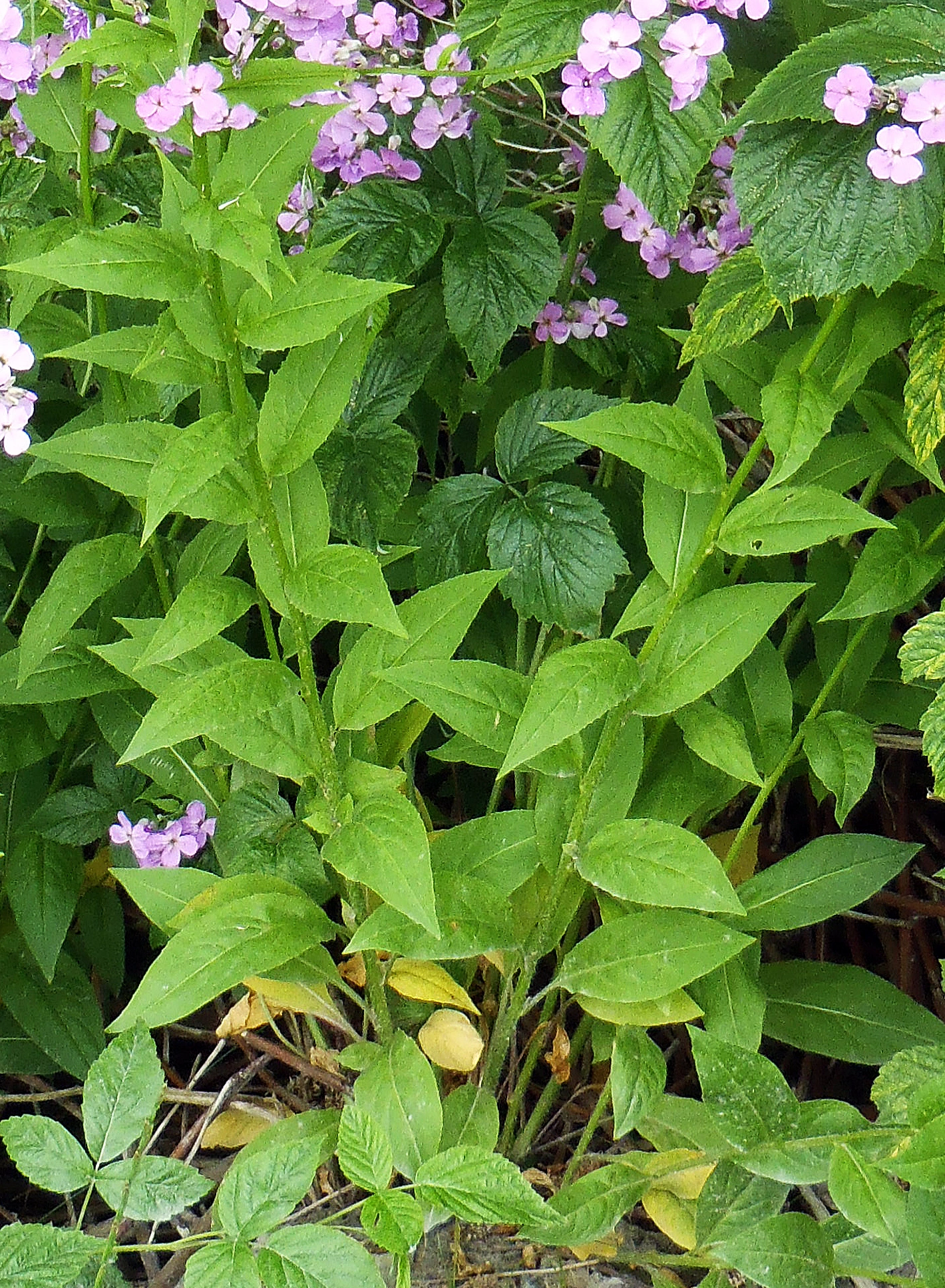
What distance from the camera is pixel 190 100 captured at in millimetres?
866

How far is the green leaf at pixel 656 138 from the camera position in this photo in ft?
3.37

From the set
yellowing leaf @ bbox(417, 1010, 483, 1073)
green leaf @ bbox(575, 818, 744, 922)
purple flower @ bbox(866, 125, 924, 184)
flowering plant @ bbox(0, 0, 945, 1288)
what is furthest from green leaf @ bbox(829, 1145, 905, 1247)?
purple flower @ bbox(866, 125, 924, 184)

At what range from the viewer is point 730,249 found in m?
1.29

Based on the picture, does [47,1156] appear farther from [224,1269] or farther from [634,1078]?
[634,1078]

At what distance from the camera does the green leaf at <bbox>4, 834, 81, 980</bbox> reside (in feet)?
4.60

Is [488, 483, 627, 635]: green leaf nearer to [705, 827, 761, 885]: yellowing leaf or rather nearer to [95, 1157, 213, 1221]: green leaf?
[705, 827, 761, 885]: yellowing leaf

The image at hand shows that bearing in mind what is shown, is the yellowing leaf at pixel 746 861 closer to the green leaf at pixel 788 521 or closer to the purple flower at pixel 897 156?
the green leaf at pixel 788 521

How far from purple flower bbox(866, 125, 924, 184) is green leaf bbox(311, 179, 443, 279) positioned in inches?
20.3

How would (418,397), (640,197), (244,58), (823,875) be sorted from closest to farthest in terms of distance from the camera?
(244,58), (640,197), (823,875), (418,397)

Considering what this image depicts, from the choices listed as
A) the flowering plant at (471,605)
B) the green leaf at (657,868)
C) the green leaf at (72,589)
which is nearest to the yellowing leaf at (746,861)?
the flowering plant at (471,605)

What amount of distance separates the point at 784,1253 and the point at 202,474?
0.80 meters

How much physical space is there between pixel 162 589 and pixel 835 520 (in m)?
0.75

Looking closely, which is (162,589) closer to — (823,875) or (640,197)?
(640,197)

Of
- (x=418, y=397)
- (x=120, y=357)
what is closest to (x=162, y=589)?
(x=120, y=357)
